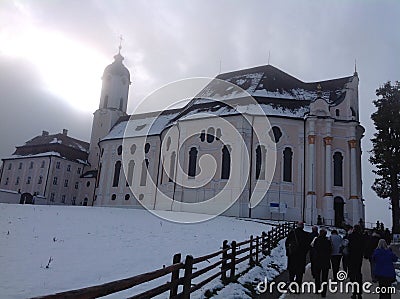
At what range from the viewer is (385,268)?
8.64 meters

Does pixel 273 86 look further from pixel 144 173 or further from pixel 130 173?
pixel 130 173

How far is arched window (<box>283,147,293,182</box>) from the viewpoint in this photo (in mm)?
35809

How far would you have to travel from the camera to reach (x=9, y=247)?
48.0ft

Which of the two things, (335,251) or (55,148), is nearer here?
(335,251)

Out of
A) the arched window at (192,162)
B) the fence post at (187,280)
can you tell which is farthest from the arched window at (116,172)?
the fence post at (187,280)

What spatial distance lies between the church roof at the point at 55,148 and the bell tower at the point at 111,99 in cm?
646

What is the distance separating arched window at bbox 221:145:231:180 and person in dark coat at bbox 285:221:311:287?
24.5m

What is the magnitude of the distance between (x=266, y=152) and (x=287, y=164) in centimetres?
222

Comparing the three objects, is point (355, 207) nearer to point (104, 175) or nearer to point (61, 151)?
point (104, 175)

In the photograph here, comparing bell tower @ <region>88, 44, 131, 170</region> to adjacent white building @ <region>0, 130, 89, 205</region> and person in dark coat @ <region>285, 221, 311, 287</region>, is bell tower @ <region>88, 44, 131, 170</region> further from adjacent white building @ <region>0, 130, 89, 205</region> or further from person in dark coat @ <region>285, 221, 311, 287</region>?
person in dark coat @ <region>285, 221, 311, 287</region>

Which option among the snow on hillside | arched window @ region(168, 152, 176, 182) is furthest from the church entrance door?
arched window @ region(168, 152, 176, 182)

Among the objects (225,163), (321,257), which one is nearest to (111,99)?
(225,163)

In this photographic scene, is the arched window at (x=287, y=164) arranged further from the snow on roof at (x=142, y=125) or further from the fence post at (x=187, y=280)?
the fence post at (x=187, y=280)

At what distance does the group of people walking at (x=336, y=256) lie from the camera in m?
8.70
